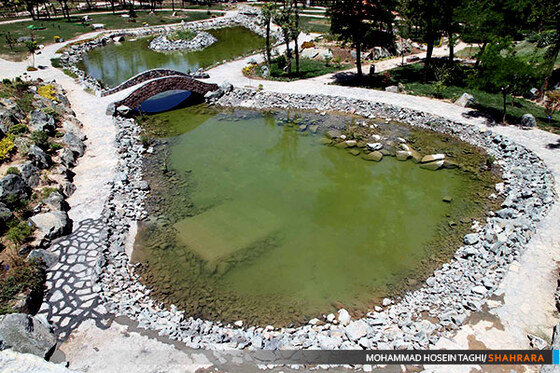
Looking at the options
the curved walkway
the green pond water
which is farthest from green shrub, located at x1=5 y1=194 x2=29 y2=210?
the green pond water

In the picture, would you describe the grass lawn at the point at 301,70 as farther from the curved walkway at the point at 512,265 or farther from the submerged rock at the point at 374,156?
the submerged rock at the point at 374,156

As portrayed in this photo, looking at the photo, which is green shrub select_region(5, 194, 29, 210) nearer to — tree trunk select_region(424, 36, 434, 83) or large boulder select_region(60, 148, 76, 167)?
large boulder select_region(60, 148, 76, 167)

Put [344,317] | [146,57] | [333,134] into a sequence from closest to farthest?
[344,317]
[333,134]
[146,57]

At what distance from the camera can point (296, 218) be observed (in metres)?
18.8

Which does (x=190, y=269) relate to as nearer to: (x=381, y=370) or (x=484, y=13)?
(x=381, y=370)

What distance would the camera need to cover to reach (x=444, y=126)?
26.8 metres

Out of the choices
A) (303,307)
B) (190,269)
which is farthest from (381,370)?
(190,269)

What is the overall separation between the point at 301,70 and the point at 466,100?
60.4 feet

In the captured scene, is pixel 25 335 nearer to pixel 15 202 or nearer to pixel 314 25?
pixel 15 202

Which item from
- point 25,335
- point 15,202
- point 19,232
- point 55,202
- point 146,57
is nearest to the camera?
point 25,335

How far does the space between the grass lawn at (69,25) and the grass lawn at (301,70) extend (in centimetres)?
3086

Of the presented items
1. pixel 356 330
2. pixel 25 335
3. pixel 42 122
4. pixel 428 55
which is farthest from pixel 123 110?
pixel 428 55

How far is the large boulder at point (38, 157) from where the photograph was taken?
794 inches

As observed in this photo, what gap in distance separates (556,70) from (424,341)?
107 feet
